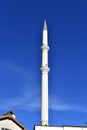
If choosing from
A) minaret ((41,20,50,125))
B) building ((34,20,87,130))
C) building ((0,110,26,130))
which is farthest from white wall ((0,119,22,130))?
minaret ((41,20,50,125))

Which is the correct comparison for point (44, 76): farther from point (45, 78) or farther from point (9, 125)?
point (9, 125)

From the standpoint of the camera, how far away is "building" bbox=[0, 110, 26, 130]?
55.6 m

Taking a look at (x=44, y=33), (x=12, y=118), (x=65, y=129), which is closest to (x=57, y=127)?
(x=65, y=129)

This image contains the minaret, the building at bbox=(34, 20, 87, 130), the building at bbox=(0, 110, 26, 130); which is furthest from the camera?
the minaret

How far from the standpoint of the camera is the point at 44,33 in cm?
10112

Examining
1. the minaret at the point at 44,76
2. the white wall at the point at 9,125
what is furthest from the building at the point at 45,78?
the white wall at the point at 9,125

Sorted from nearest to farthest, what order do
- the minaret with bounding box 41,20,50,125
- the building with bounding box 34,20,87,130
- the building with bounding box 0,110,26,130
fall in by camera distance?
the building with bounding box 0,110,26,130 → the building with bounding box 34,20,87,130 → the minaret with bounding box 41,20,50,125

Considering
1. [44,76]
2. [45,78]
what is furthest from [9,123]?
[44,76]

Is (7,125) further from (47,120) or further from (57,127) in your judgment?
(47,120)

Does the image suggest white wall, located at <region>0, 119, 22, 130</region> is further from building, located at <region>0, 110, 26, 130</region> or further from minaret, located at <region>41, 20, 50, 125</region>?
minaret, located at <region>41, 20, 50, 125</region>

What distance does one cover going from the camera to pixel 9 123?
56.3 metres

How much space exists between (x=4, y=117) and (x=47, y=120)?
33618 millimetres

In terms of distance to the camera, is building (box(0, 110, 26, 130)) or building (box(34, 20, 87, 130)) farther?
building (box(34, 20, 87, 130))

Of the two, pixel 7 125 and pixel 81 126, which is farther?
pixel 81 126
